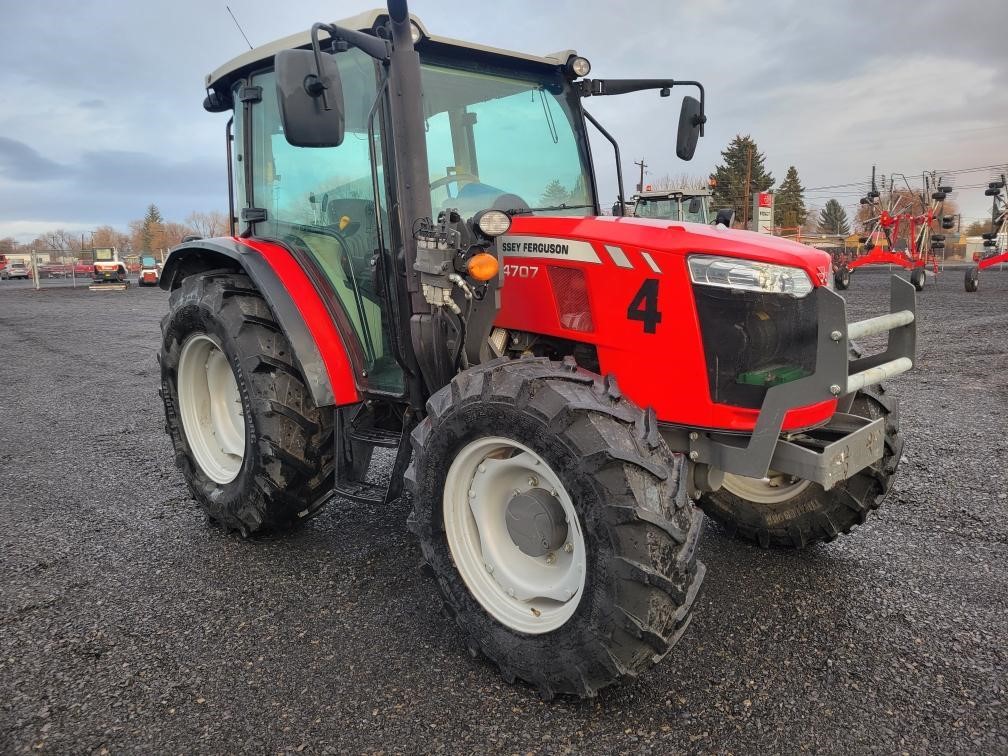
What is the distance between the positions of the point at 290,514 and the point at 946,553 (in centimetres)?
308

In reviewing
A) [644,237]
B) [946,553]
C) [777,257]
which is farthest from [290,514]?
[946,553]

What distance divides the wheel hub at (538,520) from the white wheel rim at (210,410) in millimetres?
2013

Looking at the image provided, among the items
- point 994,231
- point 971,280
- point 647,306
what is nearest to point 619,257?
point 647,306

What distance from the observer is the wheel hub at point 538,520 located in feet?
8.10

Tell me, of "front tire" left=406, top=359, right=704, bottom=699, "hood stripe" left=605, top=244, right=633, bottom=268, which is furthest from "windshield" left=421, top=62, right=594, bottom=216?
"front tire" left=406, top=359, right=704, bottom=699

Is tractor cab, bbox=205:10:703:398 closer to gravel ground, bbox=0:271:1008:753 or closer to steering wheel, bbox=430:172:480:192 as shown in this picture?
steering wheel, bbox=430:172:480:192

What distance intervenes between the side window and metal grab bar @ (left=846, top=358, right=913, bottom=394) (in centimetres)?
182

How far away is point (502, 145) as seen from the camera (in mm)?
3318

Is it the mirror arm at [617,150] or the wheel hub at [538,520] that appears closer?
Answer: the wheel hub at [538,520]

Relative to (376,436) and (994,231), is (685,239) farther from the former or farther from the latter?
(994,231)

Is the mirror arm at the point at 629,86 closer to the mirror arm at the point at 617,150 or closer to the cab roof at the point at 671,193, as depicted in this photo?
the mirror arm at the point at 617,150

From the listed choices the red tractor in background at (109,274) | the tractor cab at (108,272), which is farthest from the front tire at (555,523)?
the tractor cab at (108,272)

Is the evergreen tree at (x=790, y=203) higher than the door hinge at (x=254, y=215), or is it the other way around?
the evergreen tree at (x=790, y=203)

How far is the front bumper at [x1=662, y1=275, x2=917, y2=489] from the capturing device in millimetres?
2375
